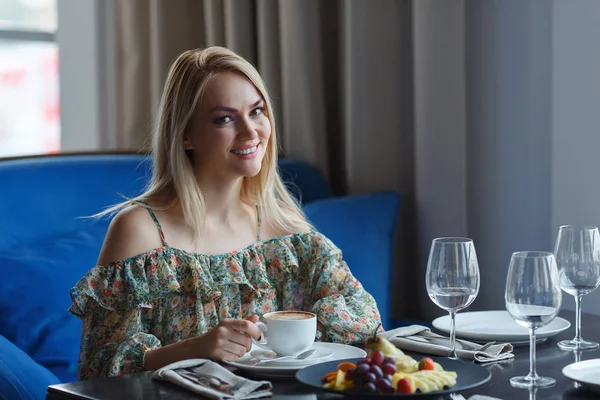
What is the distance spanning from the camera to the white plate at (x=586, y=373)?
125cm

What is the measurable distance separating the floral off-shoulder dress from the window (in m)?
1.86

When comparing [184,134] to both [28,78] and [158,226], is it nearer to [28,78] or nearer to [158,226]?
[158,226]

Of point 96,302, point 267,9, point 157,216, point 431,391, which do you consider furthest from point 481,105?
point 431,391

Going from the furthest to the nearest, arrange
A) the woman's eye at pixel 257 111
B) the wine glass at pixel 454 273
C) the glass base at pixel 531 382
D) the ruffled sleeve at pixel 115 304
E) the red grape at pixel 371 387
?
the woman's eye at pixel 257 111 → the ruffled sleeve at pixel 115 304 → the wine glass at pixel 454 273 → the glass base at pixel 531 382 → the red grape at pixel 371 387

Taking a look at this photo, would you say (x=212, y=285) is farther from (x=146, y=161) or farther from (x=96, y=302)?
(x=146, y=161)

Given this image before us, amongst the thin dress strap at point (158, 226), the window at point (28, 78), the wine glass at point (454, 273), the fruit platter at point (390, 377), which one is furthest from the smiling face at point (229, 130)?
the window at point (28, 78)

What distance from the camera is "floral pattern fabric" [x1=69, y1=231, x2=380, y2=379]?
5.72 ft

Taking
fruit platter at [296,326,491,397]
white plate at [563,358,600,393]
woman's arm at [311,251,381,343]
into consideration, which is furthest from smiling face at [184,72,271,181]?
white plate at [563,358,600,393]

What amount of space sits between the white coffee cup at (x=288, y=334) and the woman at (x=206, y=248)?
0.28 meters

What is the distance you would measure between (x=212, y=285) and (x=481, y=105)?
1.07 meters

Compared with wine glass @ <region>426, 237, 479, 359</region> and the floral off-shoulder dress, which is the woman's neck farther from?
wine glass @ <region>426, 237, 479, 359</region>

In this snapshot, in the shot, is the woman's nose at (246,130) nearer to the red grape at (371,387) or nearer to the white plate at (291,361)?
the white plate at (291,361)

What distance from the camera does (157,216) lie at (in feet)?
6.25

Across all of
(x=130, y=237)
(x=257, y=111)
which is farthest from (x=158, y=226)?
(x=257, y=111)
